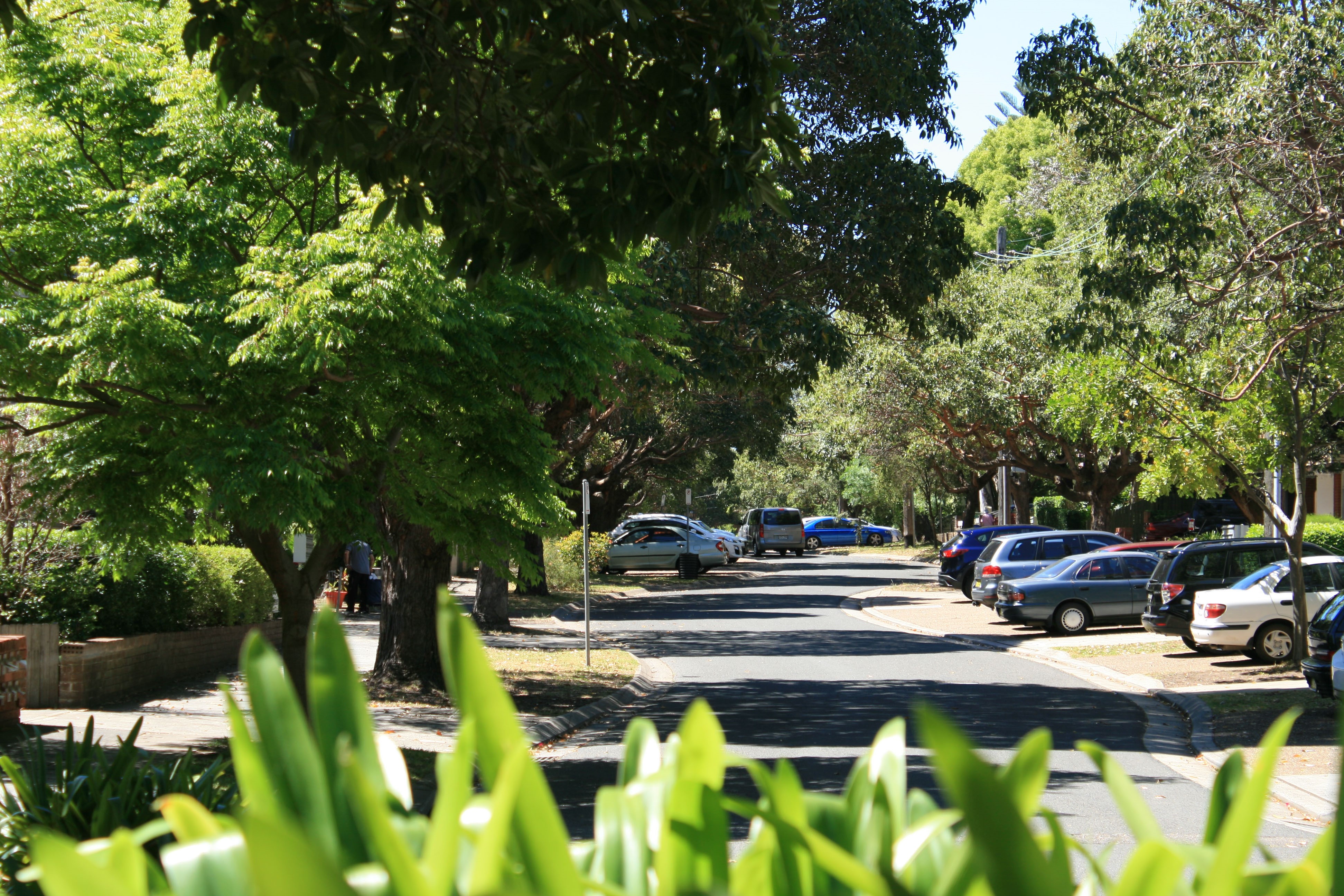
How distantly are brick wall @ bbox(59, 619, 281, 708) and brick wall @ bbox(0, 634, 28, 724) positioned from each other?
0.96m

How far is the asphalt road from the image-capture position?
884 cm

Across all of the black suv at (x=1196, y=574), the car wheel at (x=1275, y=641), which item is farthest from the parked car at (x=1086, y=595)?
the car wheel at (x=1275, y=641)

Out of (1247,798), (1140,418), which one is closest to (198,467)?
(1247,798)

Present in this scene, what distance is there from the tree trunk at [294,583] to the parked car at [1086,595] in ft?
48.9

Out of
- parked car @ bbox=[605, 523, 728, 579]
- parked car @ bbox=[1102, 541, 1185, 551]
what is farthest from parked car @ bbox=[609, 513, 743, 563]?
parked car @ bbox=[1102, 541, 1185, 551]

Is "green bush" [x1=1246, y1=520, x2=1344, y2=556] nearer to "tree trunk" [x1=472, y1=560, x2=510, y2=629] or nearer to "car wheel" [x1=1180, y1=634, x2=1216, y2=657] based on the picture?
"car wheel" [x1=1180, y1=634, x2=1216, y2=657]

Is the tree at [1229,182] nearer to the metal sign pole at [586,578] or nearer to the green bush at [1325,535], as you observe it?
the metal sign pole at [586,578]

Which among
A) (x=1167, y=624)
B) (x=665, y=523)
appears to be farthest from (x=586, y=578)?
(x=665, y=523)

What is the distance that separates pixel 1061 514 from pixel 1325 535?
22793 millimetres

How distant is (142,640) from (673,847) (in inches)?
536

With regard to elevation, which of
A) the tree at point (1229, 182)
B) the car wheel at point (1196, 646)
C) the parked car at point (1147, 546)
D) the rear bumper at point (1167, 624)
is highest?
the tree at point (1229, 182)

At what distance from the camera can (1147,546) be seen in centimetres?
2341

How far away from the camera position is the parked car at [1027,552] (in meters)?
24.2

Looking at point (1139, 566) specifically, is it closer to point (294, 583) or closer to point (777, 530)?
point (294, 583)
